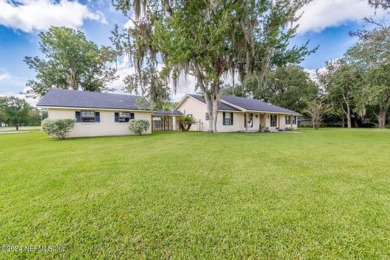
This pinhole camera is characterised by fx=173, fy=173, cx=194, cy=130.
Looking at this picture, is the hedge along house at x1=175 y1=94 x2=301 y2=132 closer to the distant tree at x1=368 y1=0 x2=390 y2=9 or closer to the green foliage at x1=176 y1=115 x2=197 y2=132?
the green foliage at x1=176 y1=115 x2=197 y2=132

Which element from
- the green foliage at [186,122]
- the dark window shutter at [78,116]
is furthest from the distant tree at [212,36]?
the dark window shutter at [78,116]

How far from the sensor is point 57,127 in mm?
11227

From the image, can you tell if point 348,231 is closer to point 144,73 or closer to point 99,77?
point 144,73

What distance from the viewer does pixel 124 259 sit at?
1.72m

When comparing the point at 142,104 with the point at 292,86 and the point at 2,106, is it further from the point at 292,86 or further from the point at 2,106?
the point at 2,106

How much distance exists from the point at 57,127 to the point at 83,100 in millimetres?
3333

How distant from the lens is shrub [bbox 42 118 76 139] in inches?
439

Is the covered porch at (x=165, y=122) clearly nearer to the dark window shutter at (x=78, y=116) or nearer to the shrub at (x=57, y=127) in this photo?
the dark window shutter at (x=78, y=116)

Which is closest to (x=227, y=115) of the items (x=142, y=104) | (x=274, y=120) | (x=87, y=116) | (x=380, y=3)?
(x=142, y=104)

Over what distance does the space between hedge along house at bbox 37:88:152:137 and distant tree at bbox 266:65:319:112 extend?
24.8 m

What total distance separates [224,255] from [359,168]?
5.03 meters

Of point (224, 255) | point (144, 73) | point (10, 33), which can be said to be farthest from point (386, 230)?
point (10, 33)

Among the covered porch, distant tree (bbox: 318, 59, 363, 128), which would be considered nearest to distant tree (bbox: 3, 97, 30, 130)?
the covered porch

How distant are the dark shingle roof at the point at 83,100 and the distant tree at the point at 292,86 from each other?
24.6 metres
